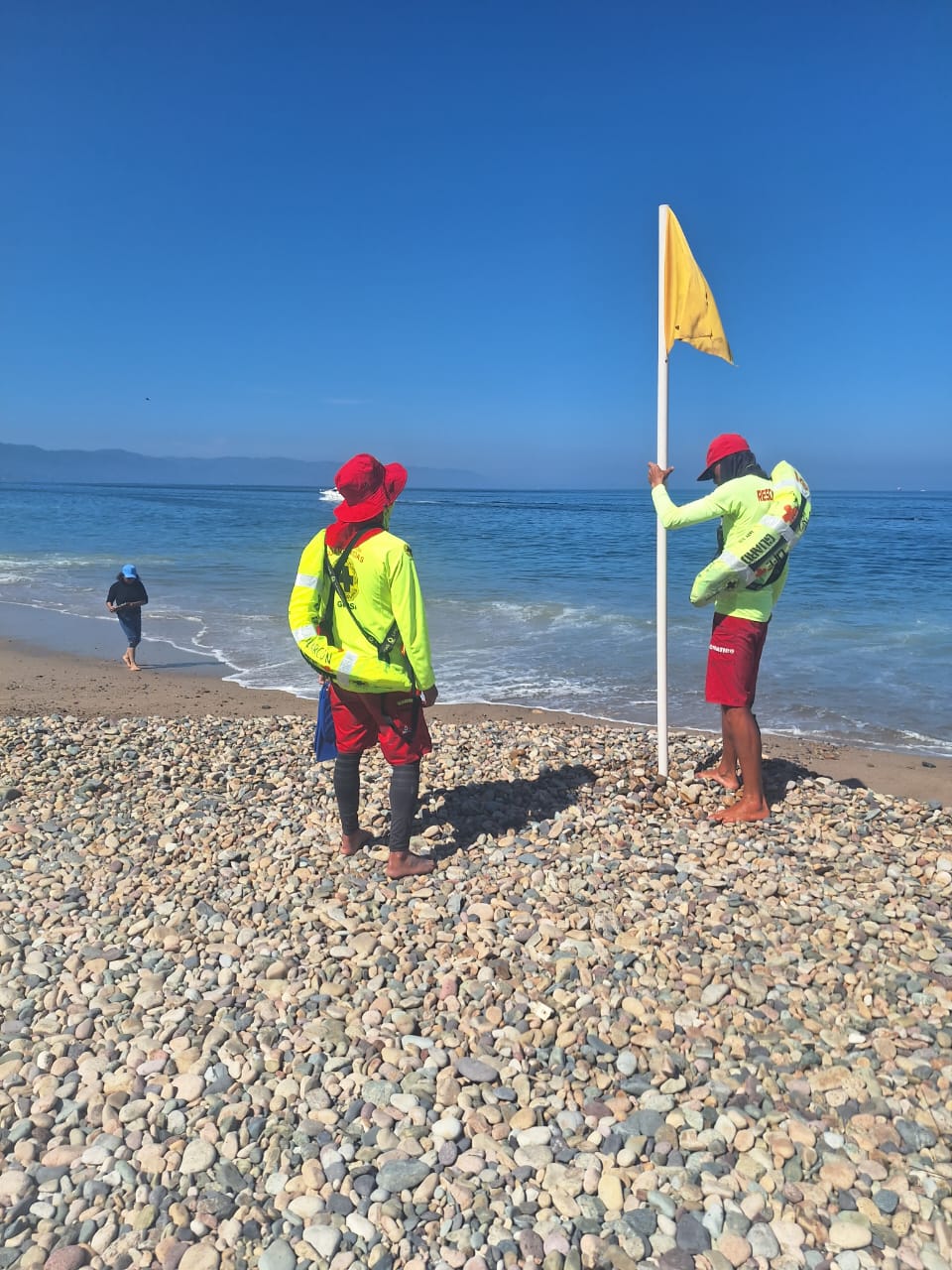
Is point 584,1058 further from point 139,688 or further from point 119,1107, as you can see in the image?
point 139,688

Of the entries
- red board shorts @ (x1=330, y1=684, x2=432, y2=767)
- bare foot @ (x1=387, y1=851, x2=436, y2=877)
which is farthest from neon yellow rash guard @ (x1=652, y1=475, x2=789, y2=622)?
bare foot @ (x1=387, y1=851, x2=436, y2=877)

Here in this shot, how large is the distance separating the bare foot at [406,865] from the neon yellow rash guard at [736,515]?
243 cm

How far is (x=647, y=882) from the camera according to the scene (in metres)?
4.70

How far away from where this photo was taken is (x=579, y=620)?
1755 centimetres

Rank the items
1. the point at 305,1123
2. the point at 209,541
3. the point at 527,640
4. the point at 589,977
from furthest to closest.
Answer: the point at 209,541
the point at 527,640
the point at 589,977
the point at 305,1123

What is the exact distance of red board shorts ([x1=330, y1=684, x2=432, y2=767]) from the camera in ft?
15.8

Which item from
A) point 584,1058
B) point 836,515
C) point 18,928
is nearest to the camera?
point 584,1058

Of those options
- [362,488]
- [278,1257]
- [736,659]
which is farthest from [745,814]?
[278,1257]

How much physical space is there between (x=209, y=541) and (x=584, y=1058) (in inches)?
1432

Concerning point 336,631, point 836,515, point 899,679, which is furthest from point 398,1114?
point 836,515

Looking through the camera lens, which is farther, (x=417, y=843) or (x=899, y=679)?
(x=899, y=679)

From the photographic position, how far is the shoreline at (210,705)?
796cm

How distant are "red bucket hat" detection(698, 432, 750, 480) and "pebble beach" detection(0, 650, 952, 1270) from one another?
2.16 metres

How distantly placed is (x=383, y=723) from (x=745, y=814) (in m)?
2.38
